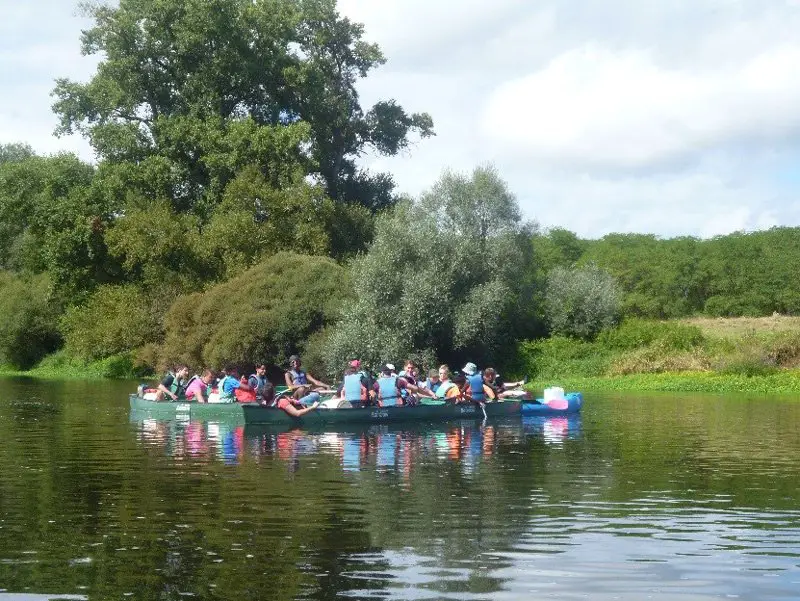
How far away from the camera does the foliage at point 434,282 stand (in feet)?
142

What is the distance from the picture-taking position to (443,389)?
99.4 feet

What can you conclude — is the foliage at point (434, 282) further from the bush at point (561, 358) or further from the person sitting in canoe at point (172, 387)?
the person sitting in canoe at point (172, 387)

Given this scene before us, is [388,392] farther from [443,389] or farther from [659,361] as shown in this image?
[659,361]

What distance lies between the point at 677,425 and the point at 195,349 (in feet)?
84.3

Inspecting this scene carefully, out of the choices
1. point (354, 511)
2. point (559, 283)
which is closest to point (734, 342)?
point (559, 283)

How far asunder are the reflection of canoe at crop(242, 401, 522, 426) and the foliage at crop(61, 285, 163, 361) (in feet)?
87.2

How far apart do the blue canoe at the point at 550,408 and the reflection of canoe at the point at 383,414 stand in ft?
1.45

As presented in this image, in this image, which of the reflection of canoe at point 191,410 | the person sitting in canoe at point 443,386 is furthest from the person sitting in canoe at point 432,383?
the reflection of canoe at point 191,410

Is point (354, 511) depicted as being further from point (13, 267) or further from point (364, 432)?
point (13, 267)

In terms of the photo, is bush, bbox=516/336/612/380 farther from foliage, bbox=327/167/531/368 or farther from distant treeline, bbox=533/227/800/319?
distant treeline, bbox=533/227/800/319

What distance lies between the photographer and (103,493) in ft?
52.3

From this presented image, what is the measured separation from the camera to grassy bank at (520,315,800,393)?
1655 inches

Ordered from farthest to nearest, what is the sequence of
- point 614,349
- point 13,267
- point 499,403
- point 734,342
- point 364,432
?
Answer: point 13,267, point 614,349, point 734,342, point 499,403, point 364,432

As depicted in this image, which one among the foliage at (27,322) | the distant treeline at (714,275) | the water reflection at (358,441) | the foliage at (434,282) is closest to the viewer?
the water reflection at (358,441)
